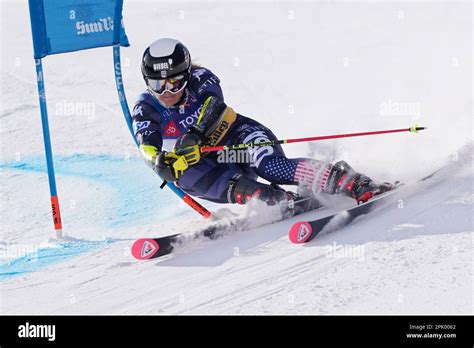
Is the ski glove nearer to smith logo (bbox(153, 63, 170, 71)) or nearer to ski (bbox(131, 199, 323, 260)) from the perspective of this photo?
ski (bbox(131, 199, 323, 260))

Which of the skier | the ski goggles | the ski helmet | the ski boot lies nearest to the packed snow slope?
the ski boot

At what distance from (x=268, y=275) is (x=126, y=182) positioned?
134 inches

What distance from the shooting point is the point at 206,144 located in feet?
19.5

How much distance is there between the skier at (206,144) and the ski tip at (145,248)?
454 mm

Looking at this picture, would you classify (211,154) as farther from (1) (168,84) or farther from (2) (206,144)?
(1) (168,84)

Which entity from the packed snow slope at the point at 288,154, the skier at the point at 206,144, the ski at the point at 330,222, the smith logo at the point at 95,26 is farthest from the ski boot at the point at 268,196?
the smith logo at the point at 95,26

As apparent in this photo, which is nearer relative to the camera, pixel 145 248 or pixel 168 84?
pixel 145 248

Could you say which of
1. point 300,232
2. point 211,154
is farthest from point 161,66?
point 300,232

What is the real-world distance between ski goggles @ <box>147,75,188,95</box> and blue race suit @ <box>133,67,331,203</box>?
0.49ft

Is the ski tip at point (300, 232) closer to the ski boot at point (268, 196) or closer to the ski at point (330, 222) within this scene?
the ski at point (330, 222)

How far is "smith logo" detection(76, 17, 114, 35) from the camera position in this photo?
6.23 metres

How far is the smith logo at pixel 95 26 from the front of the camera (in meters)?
6.23

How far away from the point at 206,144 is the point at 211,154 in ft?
0.43

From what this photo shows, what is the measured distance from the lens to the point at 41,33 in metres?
6.14
